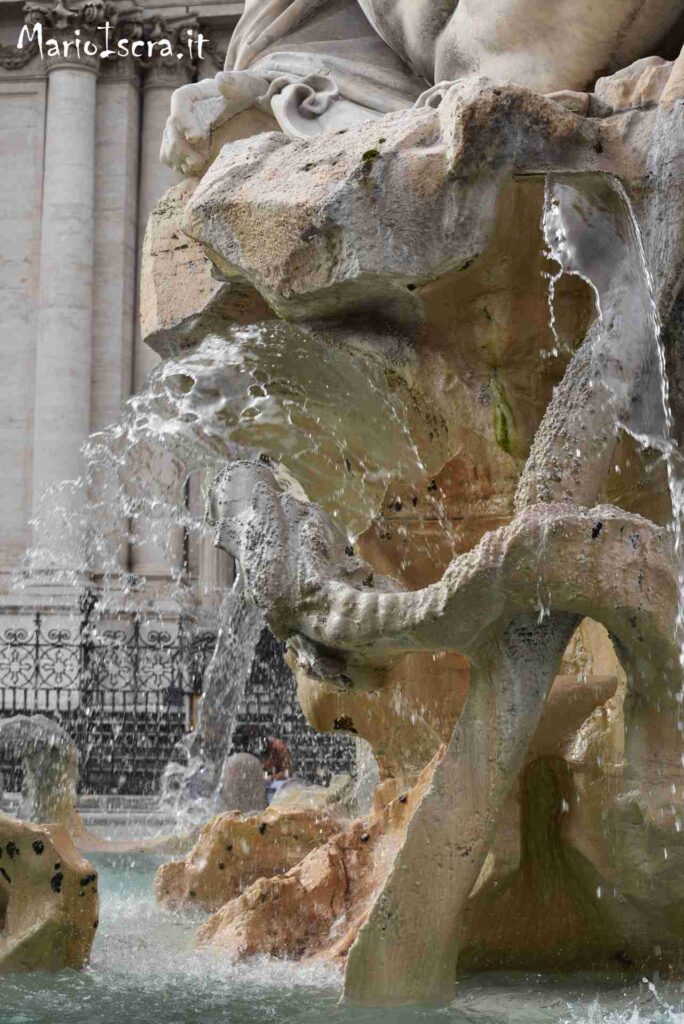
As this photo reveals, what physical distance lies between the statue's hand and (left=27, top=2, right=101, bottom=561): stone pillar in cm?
1424

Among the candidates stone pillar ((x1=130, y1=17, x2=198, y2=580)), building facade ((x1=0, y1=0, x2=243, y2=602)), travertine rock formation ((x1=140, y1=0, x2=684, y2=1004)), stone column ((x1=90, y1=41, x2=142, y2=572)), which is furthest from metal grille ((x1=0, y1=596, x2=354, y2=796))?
travertine rock formation ((x1=140, y1=0, x2=684, y2=1004))

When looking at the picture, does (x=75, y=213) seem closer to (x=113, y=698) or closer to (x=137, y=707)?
(x=137, y=707)

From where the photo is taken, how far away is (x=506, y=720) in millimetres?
2975

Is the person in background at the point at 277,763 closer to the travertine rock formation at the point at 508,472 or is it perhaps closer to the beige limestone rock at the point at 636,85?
the travertine rock formation at the point at 508,472

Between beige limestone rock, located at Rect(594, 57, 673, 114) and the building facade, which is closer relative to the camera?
beige limestone rock, located at Rect(594, 57, 673, 114)

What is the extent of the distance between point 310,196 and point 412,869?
1.47m

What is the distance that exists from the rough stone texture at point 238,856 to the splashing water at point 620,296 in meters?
2.20

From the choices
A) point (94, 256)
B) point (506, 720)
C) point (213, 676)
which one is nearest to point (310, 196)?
point (506, 720)

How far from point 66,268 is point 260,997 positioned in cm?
1610

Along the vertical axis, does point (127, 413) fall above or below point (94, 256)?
below

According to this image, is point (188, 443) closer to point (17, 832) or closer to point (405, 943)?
point (17, 832)

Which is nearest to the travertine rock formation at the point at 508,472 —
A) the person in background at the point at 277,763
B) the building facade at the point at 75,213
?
the person in background at the point at 277,763

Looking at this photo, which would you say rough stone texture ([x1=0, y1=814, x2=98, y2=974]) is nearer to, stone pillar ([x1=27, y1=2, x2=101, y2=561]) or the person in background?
the person in background

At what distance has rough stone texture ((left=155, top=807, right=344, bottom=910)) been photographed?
4.85 metres
